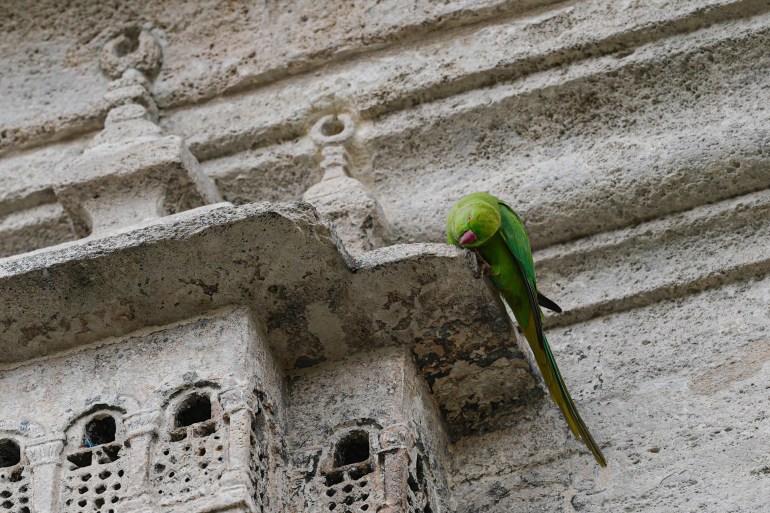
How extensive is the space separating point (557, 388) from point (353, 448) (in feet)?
1.89

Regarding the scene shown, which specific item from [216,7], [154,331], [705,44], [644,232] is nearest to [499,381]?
[644,232]

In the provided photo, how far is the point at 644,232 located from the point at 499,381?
0.70m

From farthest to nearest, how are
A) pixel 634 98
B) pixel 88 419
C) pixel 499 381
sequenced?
1. pixel 634 98
2. pixel 499 381
3. pixel 88 419

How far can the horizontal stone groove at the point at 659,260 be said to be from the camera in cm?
381

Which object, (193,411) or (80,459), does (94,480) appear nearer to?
(80,459)

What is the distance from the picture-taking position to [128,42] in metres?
5.04

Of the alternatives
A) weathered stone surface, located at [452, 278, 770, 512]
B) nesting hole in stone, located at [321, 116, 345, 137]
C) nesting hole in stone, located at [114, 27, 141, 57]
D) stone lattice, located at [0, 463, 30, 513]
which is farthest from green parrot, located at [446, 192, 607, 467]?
nesting hole in stone, located at [114, 27, 141, 57]

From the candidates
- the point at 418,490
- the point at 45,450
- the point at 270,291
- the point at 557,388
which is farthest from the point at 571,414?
the point at 45,450

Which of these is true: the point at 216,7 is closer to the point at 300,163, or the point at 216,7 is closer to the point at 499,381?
the point at 300,163

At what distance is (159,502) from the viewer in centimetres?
303

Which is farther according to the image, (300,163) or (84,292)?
(300,163)

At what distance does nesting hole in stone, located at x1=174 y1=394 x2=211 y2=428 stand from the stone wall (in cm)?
1

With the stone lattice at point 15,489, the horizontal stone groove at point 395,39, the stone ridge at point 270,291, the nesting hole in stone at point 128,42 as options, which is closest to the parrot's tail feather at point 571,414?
the stone ridge at point 270,291

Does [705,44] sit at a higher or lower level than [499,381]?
higher
